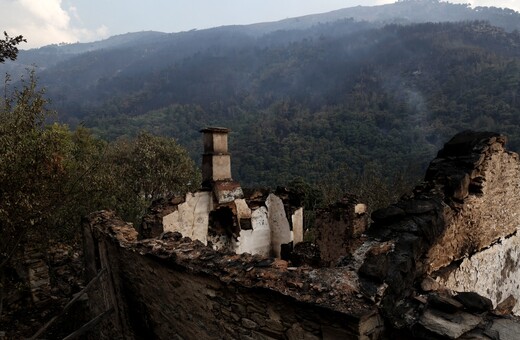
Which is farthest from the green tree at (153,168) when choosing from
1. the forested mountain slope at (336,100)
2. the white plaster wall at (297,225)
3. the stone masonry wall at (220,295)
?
the forested mountain slope at (336,100)

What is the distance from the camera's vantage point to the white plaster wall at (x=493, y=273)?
5.32 metres

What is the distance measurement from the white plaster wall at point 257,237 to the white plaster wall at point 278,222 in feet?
0.56

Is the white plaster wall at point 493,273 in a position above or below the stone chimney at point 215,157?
below

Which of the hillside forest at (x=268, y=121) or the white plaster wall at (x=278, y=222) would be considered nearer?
the hillside forest at (x=268, y=121)

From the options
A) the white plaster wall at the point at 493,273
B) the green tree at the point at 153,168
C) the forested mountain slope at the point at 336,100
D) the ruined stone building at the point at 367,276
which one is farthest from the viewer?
the forested mountain slope at the point at 336,100

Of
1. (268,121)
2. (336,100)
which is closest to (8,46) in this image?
(268,121)

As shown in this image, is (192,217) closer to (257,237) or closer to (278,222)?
(257,237)

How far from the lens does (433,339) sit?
3.02 m

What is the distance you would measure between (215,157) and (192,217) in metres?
1.70

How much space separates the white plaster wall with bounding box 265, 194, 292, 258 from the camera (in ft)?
35.5

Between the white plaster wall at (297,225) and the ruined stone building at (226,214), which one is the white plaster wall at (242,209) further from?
the white plaster wall at (297,225)

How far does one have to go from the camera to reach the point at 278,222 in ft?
35.8

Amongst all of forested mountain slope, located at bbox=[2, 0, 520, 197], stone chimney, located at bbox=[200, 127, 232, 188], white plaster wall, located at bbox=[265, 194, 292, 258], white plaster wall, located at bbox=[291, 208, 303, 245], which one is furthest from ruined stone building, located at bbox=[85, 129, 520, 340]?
forested mountain slope, located at bbox=[2, 0, 520, 197]

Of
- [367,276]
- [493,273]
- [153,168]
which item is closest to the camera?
[367,276]
